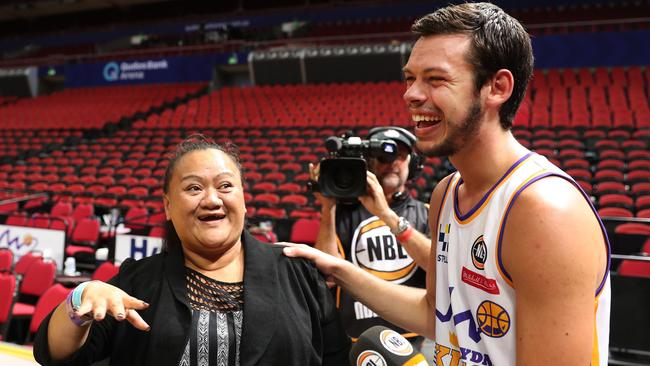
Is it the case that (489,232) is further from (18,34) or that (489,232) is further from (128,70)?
(18,34)

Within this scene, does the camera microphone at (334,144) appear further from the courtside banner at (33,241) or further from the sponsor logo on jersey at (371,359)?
the courtside banner at (33,241)

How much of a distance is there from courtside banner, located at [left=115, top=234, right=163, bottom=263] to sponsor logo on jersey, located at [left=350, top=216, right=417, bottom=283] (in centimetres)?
292

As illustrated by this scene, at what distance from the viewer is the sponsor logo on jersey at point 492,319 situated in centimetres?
115

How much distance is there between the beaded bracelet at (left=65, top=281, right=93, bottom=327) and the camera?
1241 mm

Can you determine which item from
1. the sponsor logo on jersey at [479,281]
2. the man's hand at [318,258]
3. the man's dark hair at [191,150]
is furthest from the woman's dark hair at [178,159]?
the sponsor logo on jersey at [479,281]

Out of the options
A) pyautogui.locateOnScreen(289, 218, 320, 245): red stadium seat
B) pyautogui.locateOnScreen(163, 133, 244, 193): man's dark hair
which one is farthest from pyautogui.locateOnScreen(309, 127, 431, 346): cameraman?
pyautogui.locateOnScreen(289, 218, 320, 245): red stadium seat

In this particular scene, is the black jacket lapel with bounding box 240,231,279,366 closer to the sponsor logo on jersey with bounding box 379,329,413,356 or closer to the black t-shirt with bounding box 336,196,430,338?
the sponsor logo on jersey with bounding box 379,329,413,356

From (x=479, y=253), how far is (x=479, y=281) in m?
0.06

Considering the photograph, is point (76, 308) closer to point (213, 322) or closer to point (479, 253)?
point (213, 322)

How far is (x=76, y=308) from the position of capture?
4.07 feet

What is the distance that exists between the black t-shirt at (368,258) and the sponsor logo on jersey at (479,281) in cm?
126

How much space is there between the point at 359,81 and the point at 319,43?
2725 mm

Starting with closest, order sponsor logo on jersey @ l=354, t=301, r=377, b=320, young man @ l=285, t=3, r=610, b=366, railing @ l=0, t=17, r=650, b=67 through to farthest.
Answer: young man @ l=285, t=3, r=610, b=366
sponsor logo on jersey @ l=354, t=301, r=377, b=320
railing @ l=0, t=17, r=650, b=67

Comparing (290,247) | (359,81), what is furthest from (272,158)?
(290,247)
